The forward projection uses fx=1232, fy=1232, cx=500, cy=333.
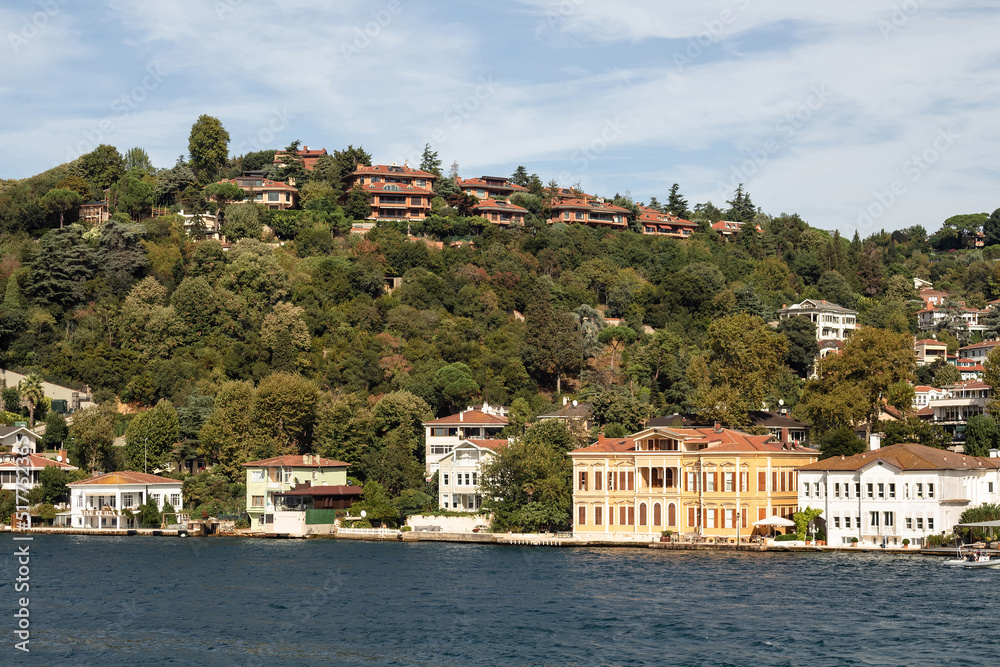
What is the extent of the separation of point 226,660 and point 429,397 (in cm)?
4558

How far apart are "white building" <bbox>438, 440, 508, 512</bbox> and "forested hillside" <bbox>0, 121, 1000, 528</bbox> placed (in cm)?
209

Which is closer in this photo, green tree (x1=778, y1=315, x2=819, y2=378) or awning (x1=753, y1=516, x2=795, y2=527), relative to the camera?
awning (x1=753, y1=516, x2=795, y2=527)

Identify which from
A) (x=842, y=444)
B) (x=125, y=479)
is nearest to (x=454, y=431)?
(x=125, y=479)

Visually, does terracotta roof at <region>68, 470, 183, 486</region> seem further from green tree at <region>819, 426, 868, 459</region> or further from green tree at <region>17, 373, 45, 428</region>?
green tree at <region>819, 426, 868, 459</region>

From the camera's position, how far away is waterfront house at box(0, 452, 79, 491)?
77500 mm

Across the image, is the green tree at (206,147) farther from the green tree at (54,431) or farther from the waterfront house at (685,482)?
the waterfront house at (685,482)

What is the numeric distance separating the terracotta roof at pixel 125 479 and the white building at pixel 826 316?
5212 centimetres

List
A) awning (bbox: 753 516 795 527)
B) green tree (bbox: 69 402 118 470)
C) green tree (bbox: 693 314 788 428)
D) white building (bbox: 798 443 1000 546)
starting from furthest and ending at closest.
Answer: green tree (bbox: 69 402 118 470), green tree (bbox: 693 314 788 428), awning (bbox: 753 516 795 527), white building (bbox: 798 443 1000 546)

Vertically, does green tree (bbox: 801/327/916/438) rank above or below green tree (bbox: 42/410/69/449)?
above

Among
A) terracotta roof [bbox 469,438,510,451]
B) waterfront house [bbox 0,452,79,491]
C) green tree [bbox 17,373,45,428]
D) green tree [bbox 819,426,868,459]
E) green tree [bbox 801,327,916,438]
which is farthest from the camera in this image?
green tree [bbox 17,373,45,428]

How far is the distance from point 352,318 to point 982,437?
43989 mm

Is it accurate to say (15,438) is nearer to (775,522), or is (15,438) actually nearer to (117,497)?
(117,497)

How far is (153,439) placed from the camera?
7812cm

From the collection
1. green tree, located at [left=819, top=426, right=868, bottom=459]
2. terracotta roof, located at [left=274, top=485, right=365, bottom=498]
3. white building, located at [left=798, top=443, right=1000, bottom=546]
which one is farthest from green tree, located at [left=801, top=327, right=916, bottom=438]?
terracotta roof, located at [left=274, top=485, right=365, bottom=498]
